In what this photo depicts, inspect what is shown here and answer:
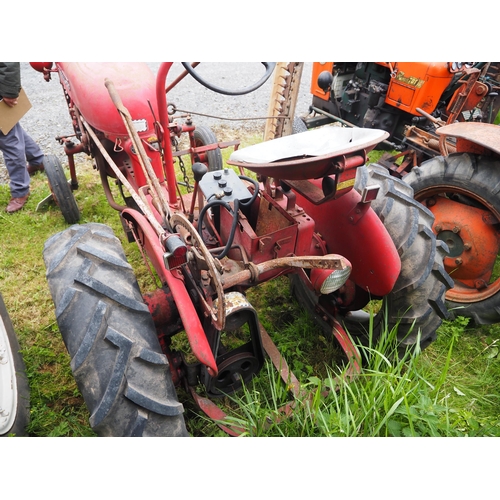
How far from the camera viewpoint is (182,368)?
181 centimetres

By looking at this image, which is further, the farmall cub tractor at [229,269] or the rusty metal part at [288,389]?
the rusty metal part at [288,389]

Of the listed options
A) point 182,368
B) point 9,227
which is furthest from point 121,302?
point 9,227

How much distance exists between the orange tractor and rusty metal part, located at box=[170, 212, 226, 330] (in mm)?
1821

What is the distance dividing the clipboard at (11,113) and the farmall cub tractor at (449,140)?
8.06ft

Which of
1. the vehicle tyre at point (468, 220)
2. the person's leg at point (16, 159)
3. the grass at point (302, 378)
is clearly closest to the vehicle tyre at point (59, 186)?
the grass at point (302, 378)

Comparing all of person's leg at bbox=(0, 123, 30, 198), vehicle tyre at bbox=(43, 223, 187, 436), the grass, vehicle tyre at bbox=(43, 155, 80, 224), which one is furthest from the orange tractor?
person's leg at bbox=(0, 123, 30, 198)

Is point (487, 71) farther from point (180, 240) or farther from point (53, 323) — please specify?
point (53, 323)

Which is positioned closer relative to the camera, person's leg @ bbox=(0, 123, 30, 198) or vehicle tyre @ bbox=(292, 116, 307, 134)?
person's leg @ bbox=(0, 123, 30, 198)

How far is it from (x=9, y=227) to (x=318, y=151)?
299cm

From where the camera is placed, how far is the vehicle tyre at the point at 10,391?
1.65 m

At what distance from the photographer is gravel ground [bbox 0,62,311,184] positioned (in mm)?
4992

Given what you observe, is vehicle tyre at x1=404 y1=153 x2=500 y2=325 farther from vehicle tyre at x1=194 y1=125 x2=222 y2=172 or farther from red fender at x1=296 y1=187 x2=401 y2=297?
vehicle tyre at x1=194 y1=125 x2=222 y2=172

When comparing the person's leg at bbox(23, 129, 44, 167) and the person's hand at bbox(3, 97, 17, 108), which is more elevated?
the person's hand at bbox(3, 97, 17, 108)

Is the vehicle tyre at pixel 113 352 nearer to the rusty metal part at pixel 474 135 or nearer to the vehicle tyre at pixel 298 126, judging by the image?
the rusty metal part at pixel 474 135
